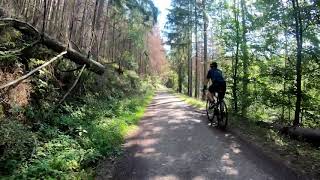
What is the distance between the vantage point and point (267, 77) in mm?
13969

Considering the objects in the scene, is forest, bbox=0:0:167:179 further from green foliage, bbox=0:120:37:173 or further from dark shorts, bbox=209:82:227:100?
dark shorts, bbox=209:82:227:100

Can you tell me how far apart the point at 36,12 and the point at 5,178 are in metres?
8.47

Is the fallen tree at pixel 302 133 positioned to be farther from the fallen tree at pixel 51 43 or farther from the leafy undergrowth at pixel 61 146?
the fallen tree at pixel 51 43

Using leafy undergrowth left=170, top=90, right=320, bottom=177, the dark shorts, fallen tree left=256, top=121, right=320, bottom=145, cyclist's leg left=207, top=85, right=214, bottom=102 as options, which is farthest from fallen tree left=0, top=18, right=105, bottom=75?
fallen tree left=256, top=121, right=320, bottom=145

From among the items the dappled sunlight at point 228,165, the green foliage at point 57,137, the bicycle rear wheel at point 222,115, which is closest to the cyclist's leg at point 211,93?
the bicycle rear wheel at point 222,115

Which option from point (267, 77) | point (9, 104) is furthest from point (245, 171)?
point (267, 77)

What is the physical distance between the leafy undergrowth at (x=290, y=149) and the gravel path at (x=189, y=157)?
1.82 ft

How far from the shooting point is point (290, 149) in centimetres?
827

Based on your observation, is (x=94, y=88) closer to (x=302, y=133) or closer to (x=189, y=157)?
(x=189, y=157)

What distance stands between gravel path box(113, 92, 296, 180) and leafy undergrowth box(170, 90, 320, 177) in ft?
1.82

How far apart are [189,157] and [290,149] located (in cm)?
267

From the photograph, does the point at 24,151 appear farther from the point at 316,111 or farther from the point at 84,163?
the point at 316,111

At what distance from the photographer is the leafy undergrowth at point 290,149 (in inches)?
267

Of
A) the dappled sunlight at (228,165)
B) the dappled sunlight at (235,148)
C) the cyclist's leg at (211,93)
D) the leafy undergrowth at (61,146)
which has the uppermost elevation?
the cyclist's leg at (211,93)
